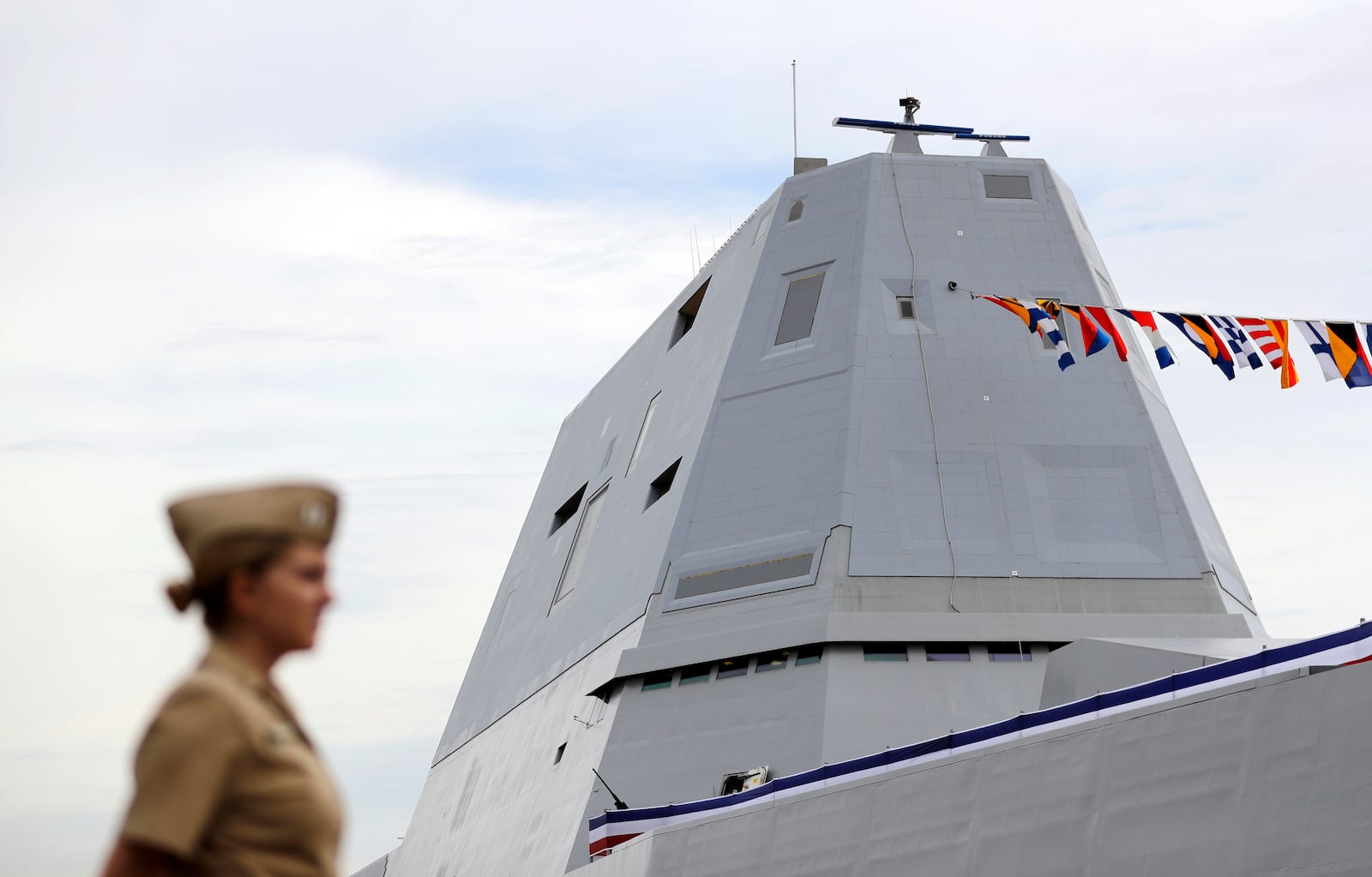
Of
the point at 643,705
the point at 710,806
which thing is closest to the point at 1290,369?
the point at 710,806

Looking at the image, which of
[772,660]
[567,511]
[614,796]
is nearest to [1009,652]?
[772,660]

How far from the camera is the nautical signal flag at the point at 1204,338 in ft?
55.8

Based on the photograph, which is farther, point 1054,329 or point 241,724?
point 1054,329

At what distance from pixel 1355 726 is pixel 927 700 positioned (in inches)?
386

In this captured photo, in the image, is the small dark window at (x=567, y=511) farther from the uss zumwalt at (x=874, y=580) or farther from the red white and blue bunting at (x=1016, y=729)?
the red white and blue bunting at (x=1016, y=729)

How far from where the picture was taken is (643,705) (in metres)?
22.5

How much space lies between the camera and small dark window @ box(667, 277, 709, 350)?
30641 mm

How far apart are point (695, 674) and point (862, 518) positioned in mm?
3191

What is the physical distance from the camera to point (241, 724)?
2.33 metres

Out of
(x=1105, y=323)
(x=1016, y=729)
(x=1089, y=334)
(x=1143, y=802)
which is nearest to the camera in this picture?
(x=1143, y=802)

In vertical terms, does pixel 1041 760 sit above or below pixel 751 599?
below

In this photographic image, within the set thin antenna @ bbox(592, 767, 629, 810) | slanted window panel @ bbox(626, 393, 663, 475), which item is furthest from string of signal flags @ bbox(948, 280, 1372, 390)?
slanted window panel @ bbox(626, 393, 663, 475)

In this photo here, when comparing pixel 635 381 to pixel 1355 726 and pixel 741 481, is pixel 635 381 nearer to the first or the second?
pixel 741 481

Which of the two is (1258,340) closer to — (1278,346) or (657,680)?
(1278,346)
